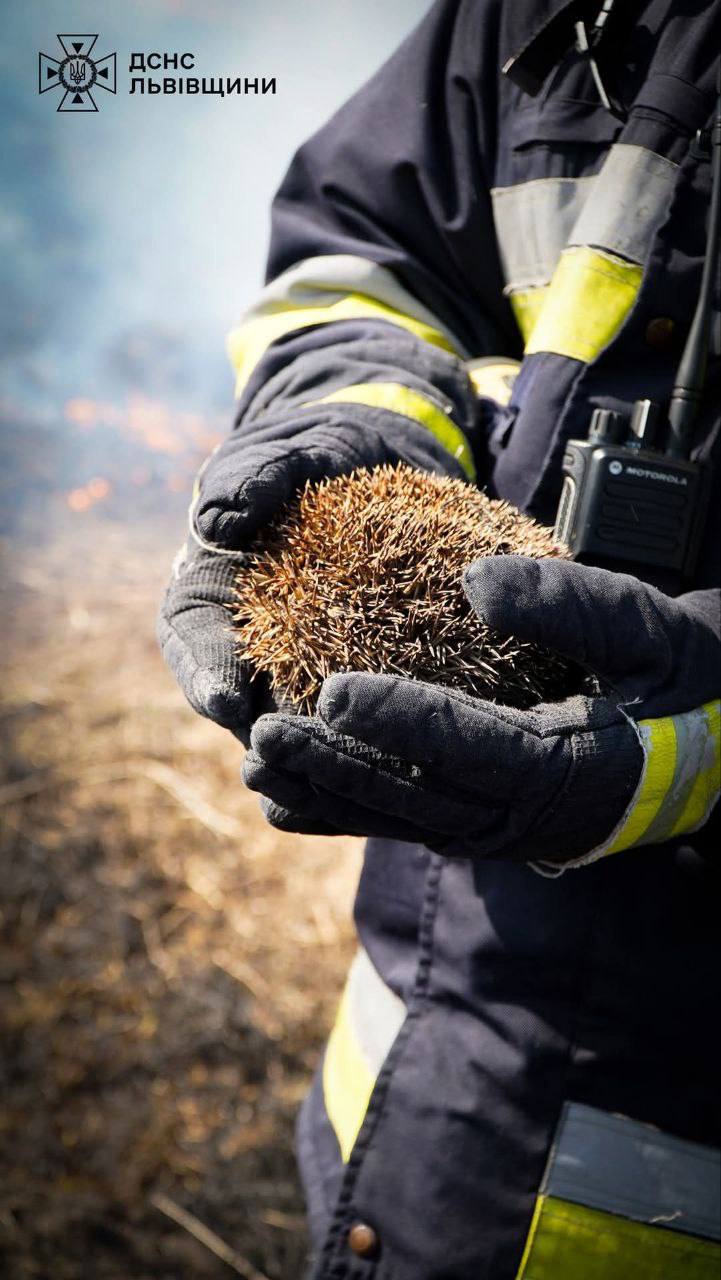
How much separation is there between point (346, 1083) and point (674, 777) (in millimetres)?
738

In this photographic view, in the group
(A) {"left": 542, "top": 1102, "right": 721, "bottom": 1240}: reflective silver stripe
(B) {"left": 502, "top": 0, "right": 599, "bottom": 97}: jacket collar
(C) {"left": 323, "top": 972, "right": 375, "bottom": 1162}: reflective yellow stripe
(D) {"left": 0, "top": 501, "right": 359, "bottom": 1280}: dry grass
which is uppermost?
(B) {"left": 502, "top": 0, "right": 599, "bottom": 97}: jacket collar

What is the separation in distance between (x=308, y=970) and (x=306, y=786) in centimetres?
200

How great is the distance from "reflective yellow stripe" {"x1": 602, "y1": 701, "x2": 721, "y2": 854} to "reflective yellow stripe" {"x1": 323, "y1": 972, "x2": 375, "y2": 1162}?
22.6 inches

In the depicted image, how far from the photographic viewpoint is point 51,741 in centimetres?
349

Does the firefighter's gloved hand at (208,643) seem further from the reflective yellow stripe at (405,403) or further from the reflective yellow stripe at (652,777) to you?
the reflective yellow stripe at (652,777)

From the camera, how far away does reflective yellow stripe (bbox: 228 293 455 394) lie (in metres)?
1.59

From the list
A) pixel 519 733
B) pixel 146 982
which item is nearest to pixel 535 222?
pixel 519 733

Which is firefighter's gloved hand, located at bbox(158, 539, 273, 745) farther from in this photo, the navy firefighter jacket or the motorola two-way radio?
the motorola two-way radio

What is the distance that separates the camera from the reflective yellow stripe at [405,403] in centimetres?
144

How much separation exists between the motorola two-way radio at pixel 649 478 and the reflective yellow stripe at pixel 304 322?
1.40 ft

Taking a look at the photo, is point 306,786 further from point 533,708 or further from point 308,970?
point 308,970

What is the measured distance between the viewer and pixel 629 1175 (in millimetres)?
1286

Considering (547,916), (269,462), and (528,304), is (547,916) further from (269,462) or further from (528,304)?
(528,304)

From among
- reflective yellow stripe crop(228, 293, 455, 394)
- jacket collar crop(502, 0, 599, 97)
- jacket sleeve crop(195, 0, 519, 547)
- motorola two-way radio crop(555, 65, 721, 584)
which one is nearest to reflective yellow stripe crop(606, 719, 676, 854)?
motorola two-way radio crop(555, 65, 721, 584)
